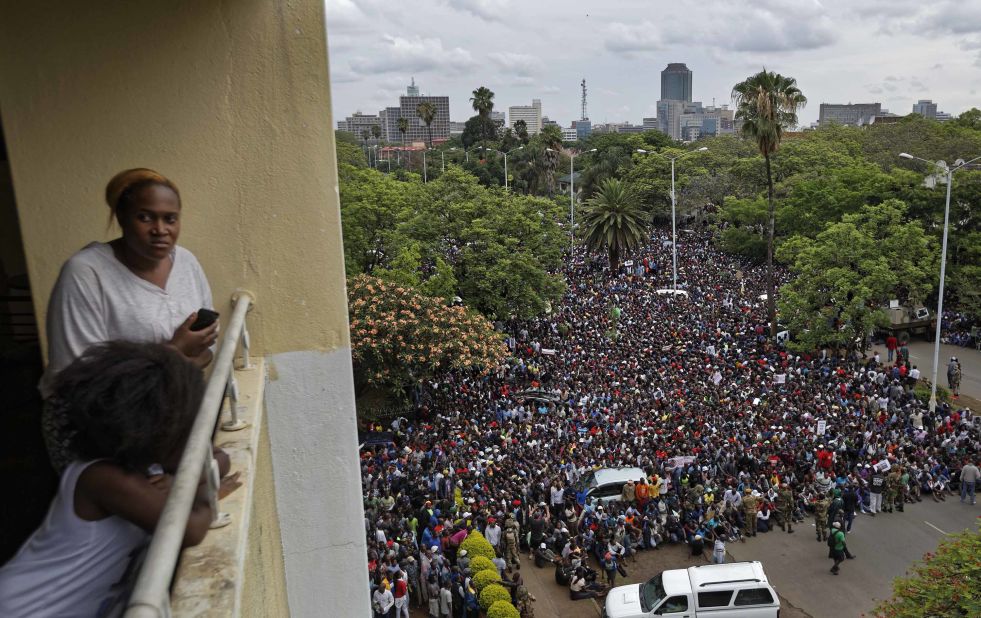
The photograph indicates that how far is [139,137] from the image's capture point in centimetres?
283

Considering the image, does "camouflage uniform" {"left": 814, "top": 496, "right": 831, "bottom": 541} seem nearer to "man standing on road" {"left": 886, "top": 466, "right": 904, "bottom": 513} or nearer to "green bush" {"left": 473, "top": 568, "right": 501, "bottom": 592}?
"man standing on road" {"left": 886, "top": 466, "right": 904, "bottom": 513}

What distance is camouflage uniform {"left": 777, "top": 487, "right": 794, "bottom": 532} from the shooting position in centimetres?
1450

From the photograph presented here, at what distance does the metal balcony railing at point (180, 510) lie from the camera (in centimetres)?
121

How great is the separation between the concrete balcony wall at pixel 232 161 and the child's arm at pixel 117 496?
1.01 meters

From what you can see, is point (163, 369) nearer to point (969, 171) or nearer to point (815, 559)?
point (815, 559)

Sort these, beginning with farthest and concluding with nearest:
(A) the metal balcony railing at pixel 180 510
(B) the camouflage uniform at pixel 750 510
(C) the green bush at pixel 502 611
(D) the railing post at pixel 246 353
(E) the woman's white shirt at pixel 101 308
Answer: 1. (B) the camouflage uniform at pixel 750 510
2. (C) the green bush at pixel 502 611
3. (D) the railing post at pixel 246 353
4. (E) the woman's white shirt at pixel 101 308
5. (A) the metal balcony railing at pixel 180 510

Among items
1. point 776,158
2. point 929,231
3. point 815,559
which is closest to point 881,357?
point 929,231

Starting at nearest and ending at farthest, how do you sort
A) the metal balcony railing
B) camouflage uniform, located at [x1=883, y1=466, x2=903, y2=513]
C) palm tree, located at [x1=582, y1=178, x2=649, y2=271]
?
the metal balcony railing → camouflage uniform, located at [x1=883, y1=466, x2=903, y2=513] → palm tree, located at [x1=582, y1=178, x2=649, y2=271]

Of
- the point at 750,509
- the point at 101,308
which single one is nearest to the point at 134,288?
the point at 101,308

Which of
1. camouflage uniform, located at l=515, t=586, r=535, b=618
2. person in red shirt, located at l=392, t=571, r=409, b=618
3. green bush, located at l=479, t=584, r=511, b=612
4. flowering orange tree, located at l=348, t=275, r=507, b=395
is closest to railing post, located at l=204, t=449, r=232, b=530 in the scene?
person in red shirt, located at l=392, t=571, r=409, b=618

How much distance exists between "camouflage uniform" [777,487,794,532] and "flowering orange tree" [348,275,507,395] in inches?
323

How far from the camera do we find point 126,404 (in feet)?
5.22

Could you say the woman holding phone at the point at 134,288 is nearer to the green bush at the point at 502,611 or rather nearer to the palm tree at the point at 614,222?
the green bush at the point at 502,611

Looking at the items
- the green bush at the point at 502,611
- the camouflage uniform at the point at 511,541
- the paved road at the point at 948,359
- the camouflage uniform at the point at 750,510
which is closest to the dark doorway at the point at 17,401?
the green bush at the point at 502,611
